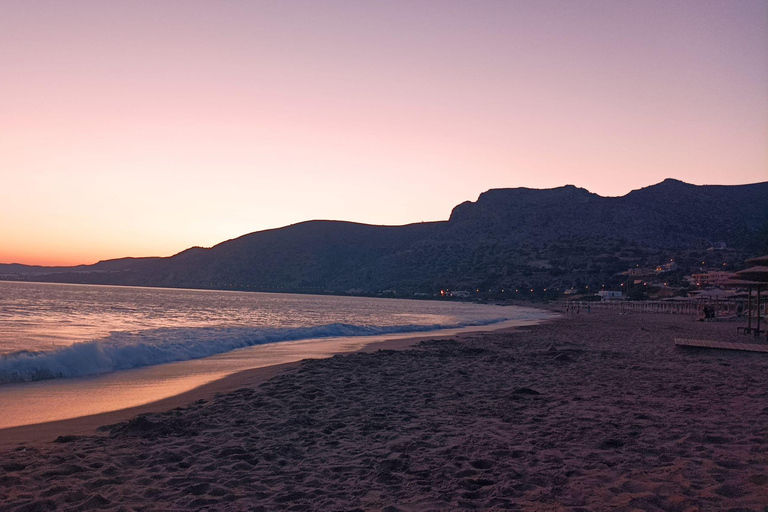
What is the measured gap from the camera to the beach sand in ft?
13.3

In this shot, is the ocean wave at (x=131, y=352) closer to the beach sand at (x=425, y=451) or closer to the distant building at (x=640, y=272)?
the beach sand at (x=425, y=451)

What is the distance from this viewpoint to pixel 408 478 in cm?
455

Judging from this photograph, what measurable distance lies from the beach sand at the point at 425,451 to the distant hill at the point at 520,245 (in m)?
94.6

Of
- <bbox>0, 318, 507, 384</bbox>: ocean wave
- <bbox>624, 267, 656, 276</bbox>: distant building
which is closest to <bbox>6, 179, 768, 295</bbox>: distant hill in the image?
<bbox>624, 267, 656, 276</bbox>: distant building

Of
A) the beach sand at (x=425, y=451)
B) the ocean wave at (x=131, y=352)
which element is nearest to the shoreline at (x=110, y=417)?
the beach sand at (x=425, y=451)

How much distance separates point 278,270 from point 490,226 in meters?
80.2

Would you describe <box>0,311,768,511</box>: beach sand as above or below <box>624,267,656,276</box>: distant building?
below

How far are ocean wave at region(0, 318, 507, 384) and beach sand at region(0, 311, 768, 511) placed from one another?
4.55m

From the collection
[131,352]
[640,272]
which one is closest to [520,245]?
[640,272]

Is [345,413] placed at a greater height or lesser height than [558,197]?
lesser

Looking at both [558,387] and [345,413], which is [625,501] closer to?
[345,413]

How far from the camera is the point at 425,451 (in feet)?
17.4

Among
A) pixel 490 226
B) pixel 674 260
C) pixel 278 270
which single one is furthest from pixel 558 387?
pixel 278 270

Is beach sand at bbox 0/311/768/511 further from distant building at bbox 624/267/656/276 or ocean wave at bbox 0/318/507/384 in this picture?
distant building at bbox 624/267/656/276
